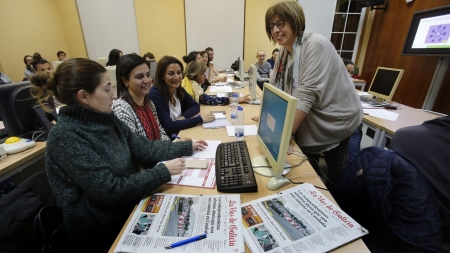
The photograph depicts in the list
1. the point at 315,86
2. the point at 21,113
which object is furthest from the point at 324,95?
the point at 21,113

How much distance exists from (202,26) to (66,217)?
18.3 ft

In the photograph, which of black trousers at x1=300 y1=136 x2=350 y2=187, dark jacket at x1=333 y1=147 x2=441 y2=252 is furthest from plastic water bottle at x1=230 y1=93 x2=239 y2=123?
dark jacket at x1=333 y1=147 x2=441 y2=252

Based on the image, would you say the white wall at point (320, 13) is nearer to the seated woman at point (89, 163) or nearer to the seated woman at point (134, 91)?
the seated woman at point (134, 91)

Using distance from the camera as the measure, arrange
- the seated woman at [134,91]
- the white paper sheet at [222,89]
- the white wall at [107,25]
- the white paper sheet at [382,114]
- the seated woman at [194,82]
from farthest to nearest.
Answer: the white wall at [107,25]
the white paper sheet at [222,89]
the seated woman at [194,82]
the white paper sheet at [382,114]
the seated woman at [134,91]

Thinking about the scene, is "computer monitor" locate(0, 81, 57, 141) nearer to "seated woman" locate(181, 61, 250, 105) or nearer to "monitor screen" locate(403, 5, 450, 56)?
"seated woman" locate(181, 61, 250, 105)

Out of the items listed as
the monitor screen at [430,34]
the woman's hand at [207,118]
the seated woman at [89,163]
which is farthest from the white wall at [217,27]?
the seated woman at [89,163]

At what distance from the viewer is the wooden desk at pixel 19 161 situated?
1257mm

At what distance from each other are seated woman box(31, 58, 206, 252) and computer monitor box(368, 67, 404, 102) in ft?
8.47

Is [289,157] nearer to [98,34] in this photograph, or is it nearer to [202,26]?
[202,26]

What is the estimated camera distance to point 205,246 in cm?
61

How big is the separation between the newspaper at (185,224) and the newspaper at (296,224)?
0.17ft

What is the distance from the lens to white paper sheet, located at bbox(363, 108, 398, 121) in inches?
79.0

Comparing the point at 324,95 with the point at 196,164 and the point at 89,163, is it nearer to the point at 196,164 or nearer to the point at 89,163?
the point at 196,164

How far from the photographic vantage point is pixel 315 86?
3.59 ft
